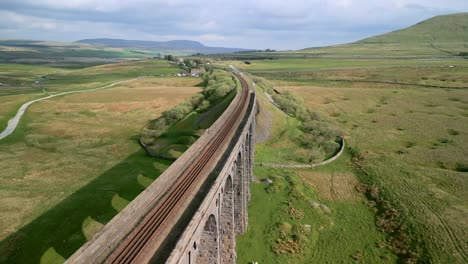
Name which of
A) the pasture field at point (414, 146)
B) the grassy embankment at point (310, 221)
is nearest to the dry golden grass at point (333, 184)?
the grassy embankment at point (310, 221)

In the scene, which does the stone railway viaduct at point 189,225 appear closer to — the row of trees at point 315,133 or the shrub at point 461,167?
the row of trees at point 315,133

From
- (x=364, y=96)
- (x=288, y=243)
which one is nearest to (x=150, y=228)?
(x=288, y=243)

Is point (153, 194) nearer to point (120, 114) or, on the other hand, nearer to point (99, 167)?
point (99, 167)

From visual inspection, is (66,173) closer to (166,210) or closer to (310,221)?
(166,210)

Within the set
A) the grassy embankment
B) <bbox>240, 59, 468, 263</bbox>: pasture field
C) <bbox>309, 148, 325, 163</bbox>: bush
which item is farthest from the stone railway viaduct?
<bbox>309, 148, 325, 163</bbox>: bush

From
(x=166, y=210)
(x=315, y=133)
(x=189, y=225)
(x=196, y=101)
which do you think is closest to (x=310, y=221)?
(x=166, y=210)

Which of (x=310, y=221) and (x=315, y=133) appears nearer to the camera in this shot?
(x=310, y=221)
